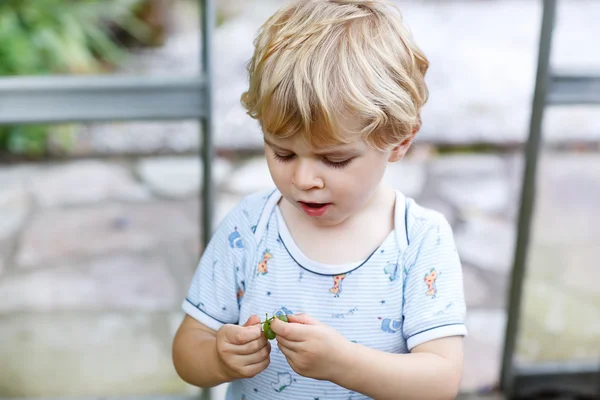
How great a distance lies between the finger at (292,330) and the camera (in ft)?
4.07

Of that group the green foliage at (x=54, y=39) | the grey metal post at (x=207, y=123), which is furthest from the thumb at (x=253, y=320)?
the green foliage at (x=54, y=39)

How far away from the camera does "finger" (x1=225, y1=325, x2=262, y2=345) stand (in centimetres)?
128

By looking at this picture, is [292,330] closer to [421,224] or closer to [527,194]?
[421,224]

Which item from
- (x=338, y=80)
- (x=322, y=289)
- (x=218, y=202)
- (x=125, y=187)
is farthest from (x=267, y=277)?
(x=125, y=187)

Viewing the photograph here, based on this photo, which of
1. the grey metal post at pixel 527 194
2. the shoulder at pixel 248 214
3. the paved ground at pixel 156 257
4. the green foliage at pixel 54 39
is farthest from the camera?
the green foliage at pixel 54 39

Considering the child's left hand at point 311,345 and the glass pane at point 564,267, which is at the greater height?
the child's left hand at point 311,345

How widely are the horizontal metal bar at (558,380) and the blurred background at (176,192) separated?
0.19ft

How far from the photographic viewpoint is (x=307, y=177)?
125 cm

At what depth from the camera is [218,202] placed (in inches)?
156

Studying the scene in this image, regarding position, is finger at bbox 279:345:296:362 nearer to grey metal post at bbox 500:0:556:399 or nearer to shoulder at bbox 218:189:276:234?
shoulder at bbox 218:189:276:234

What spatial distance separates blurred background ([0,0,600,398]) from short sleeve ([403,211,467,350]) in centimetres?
114

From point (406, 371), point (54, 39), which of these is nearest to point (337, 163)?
point (406, 371)

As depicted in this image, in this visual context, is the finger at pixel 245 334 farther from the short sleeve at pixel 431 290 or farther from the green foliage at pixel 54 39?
the green foliage at pixel 54 39

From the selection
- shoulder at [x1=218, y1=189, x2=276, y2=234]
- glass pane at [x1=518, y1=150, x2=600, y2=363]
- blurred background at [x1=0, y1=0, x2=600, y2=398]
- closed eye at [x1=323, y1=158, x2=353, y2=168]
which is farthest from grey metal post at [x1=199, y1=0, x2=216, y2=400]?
glass pane at [x1=518, y1=150, x2=600, y2=363]
